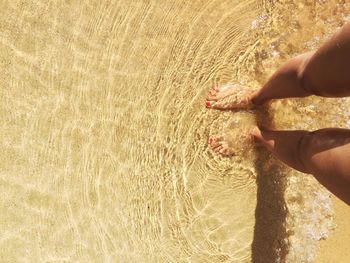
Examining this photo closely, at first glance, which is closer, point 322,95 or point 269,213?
point 322,95

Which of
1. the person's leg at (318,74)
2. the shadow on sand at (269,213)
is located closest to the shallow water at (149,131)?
the shadow on sand at (269,213)

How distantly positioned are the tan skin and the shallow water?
13.1 inches

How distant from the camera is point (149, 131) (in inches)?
77.0

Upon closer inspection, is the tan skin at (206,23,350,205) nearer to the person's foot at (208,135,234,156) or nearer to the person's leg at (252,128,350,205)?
the person's leg at (252,128,350,205)

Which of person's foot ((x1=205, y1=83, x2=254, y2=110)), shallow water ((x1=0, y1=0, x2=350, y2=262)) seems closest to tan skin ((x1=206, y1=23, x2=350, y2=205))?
person's foot ((x1=205, y1=83, x2=254, y2=110))

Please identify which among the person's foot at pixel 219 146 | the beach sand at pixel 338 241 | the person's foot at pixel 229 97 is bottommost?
the beach sand at pixel 338 241

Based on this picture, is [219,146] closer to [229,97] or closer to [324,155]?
[229,97]

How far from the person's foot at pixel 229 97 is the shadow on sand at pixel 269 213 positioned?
0.16 meters

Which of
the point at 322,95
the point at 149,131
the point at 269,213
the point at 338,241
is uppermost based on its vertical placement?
the point at 149,131

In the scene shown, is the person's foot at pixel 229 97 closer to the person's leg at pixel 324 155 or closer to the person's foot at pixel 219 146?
the person's foot at pixel 219 146

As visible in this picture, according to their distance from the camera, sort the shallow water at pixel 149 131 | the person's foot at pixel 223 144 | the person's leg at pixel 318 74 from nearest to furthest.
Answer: the person's leg at pixel 318 74
the shallow water at pixel 149 131
the person's foot at pixel 223 144

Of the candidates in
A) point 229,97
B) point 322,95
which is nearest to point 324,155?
point 322,95

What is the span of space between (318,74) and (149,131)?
82 cm

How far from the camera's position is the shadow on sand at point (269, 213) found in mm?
2016
